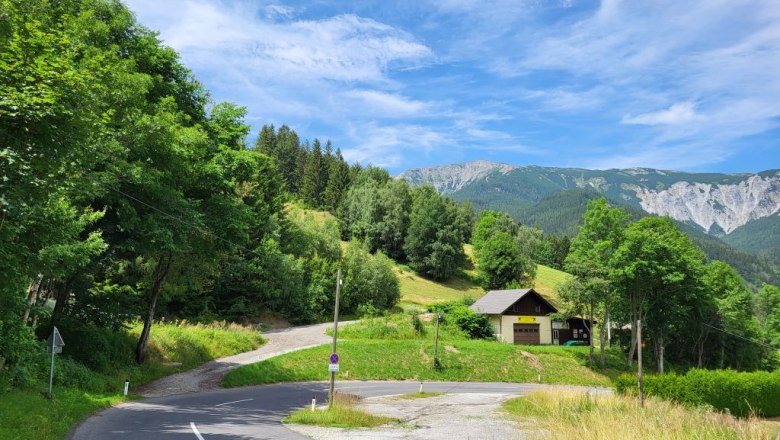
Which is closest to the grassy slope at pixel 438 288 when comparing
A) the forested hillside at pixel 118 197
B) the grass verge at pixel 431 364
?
the forested hillside at pixel 118 197

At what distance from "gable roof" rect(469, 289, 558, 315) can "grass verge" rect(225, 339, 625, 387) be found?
7.70 metres

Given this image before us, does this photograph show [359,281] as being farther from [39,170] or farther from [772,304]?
[772,304]

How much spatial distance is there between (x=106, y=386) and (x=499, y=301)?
46.6m

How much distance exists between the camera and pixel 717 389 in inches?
1120

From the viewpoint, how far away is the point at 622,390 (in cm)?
2927

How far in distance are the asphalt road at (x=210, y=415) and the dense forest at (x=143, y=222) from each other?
4.18m

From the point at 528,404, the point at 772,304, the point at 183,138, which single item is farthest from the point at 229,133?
the point at 772,304

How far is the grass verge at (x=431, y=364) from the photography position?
34.8m

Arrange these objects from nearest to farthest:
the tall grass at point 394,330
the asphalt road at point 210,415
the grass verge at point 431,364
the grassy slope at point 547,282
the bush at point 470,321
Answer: the asphalt road at point 210,415 < the grass verge at point 431,364 < the tall grass at point 394,330 < the bush at point 470,321 < the grassy slope at point 547,282

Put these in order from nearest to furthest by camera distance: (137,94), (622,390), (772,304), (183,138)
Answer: (137,94) → (183,138) → (622,390) → (772,304)

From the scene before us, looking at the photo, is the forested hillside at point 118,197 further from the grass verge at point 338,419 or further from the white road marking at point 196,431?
the grass verge at point 338,419

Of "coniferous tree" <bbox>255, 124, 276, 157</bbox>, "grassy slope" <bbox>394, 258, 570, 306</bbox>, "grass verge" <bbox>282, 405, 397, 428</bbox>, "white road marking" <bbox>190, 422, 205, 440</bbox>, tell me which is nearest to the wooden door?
"grassy slope" <bbox>394, 258, 570, 306</bbox>

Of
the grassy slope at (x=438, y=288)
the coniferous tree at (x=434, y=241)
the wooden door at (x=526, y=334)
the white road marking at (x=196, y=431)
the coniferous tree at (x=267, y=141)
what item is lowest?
the white road marking at (x=196, y=431)

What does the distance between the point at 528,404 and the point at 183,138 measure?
61.4ft
